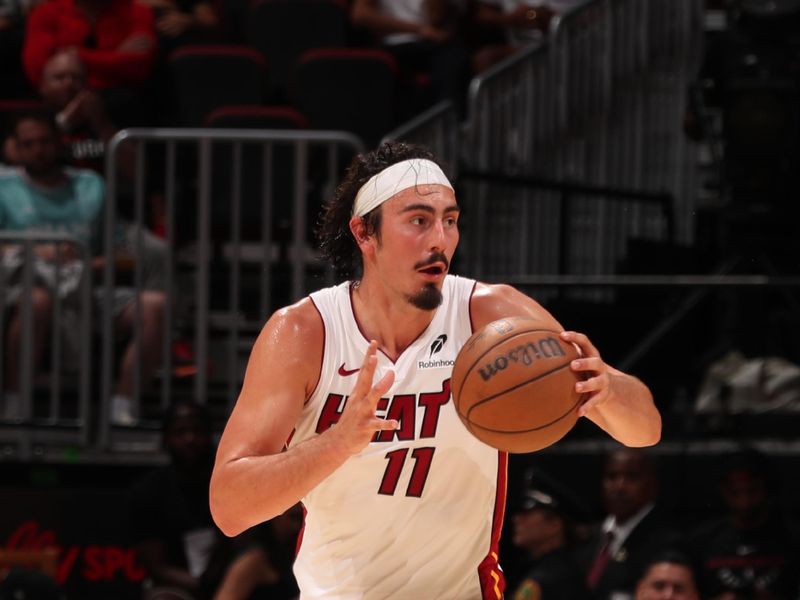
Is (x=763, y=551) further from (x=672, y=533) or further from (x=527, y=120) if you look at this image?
(x=527, y=120)

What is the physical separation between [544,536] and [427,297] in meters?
3.71

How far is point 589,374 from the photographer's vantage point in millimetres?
3906

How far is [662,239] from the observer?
10133 millimetres

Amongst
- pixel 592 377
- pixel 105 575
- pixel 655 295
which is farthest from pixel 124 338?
pixel 592 377

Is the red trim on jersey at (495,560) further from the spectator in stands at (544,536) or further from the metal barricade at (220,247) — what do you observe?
the metal barricade at (220,247)

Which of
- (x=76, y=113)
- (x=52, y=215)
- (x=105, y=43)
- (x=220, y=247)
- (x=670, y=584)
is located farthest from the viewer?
(x=105, y=43)

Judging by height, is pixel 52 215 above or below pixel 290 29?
below

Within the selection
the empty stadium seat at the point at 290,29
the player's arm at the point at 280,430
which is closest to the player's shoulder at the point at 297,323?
the player's arm at the point at 280,430

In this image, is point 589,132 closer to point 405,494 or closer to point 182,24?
point 182,24

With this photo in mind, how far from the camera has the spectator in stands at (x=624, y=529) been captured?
7.34m

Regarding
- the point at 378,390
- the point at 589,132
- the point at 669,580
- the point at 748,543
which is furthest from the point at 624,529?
the point at 378,390

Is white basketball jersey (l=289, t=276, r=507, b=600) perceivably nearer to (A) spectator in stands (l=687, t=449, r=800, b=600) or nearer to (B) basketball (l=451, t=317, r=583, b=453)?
(B) basketball (l=451, t=317, r=583, b=453)

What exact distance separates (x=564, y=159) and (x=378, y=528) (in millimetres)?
6015

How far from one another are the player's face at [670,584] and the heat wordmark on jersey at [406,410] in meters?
3.28
